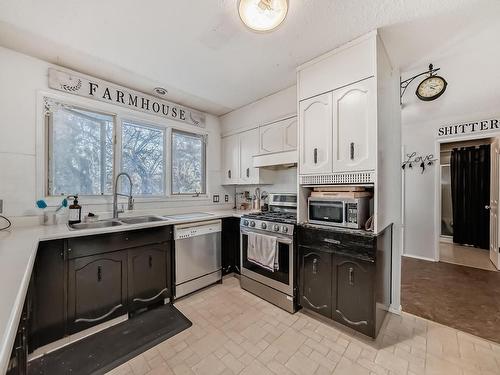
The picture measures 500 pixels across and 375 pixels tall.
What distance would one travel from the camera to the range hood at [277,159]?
238 cm

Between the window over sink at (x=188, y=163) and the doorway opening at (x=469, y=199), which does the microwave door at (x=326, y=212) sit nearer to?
the window over sink at (x=188, y=163)

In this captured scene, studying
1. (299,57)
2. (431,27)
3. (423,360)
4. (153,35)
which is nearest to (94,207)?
(153,35)

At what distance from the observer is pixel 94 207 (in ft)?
7.72

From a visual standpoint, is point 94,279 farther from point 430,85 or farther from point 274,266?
point 430,85

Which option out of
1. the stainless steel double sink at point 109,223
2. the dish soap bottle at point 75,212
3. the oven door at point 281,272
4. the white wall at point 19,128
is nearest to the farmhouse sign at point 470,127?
the oven door at point 281,272

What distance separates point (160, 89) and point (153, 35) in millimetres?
947

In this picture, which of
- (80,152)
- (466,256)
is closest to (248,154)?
(80,152)

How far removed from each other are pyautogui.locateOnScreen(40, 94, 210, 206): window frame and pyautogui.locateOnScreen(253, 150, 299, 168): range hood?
1.05 m

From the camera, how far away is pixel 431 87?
254 centimetres

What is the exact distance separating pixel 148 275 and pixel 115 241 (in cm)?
49

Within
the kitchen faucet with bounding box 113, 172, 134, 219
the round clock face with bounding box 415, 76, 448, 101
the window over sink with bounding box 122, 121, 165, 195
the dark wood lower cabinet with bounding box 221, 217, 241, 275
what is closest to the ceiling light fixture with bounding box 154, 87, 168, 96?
the window over sink with bounding box 122, 121, 165, 195

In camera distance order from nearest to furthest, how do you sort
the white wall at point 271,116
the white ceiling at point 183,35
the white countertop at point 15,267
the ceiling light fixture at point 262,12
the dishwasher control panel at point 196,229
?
the white countertop at point 15,267
the ceiling light fixture at point 262,12
the white ceiling at point 183,35
the dishwasher control panel at point 196,229
the white wall at point 271,116

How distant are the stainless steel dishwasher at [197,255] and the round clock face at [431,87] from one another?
2.97m

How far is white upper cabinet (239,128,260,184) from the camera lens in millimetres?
3007
